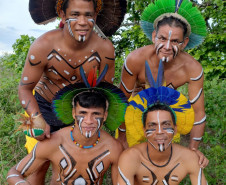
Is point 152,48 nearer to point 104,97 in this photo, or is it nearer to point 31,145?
point 104,97

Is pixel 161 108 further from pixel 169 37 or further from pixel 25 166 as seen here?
pixel 25 166

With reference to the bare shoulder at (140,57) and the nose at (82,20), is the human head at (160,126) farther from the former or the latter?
the nose at (82,20)

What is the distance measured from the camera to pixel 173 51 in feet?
8.36

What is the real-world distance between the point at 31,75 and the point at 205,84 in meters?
2.88

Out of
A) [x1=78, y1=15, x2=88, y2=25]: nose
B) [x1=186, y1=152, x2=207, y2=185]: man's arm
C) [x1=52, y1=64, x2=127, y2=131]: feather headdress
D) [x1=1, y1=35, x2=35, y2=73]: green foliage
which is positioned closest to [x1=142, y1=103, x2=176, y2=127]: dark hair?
[x1=52, y1=64, x2=127, y2=131]: feather headdress

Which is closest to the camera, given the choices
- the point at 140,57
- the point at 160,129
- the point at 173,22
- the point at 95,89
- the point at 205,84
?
the point at 160,129

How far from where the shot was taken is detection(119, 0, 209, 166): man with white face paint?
2553 mm

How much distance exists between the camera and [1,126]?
13.6ft

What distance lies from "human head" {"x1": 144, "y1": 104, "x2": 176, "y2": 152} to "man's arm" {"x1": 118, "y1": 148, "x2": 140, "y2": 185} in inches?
7.4

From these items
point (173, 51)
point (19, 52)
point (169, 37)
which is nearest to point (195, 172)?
point (173, 51)

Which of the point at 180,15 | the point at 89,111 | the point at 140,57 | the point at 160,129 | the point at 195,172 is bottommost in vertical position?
the point at 195,172

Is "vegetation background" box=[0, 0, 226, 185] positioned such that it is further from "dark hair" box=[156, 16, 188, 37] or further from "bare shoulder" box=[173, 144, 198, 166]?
"dark hair" box=[156, 16, 188, 37]

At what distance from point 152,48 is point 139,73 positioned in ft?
0.91

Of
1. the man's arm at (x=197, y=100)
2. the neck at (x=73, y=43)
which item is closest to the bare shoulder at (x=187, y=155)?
the man's arm at (x=197, y=100)
